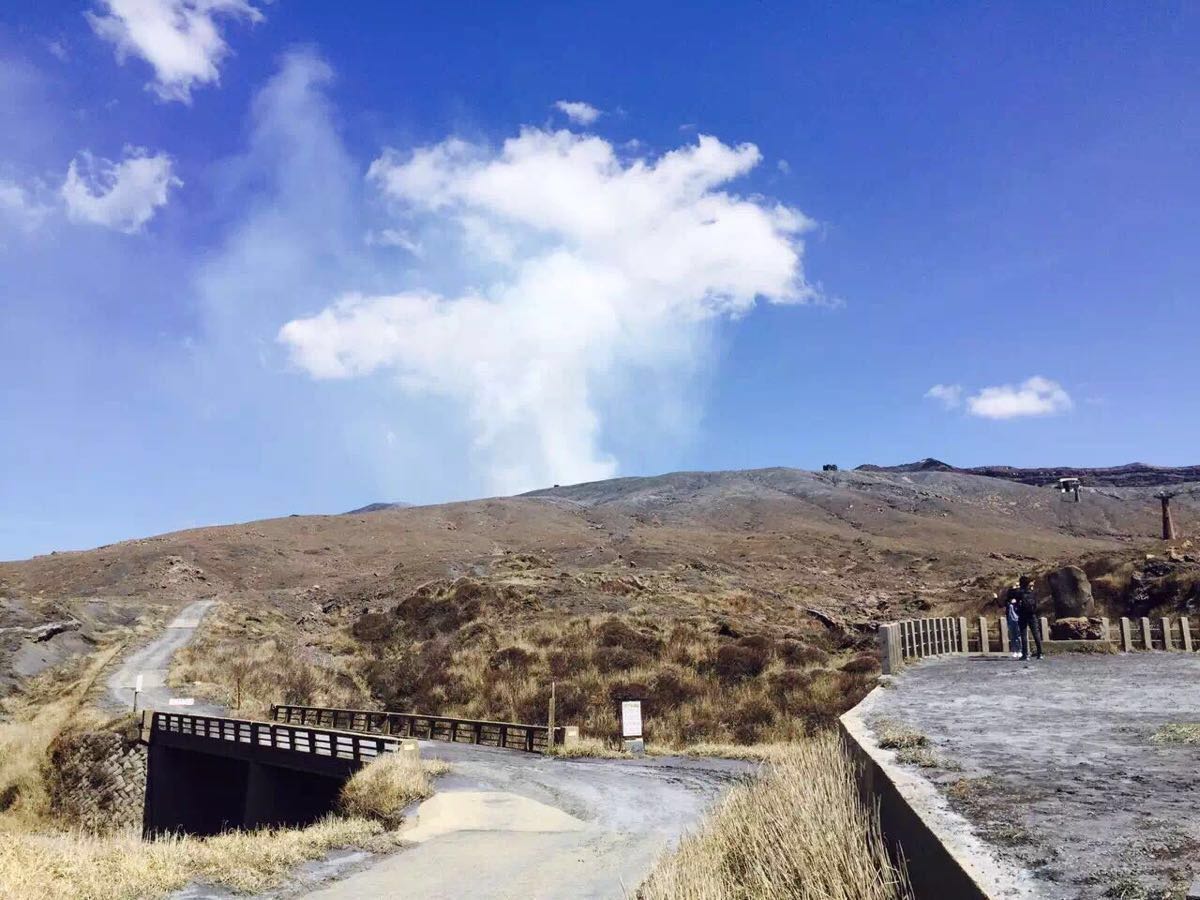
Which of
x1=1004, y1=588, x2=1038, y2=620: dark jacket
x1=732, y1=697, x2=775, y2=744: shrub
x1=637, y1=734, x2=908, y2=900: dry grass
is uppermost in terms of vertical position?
x1=1004, y1=588, x2=1038, y2=620: dark jacket

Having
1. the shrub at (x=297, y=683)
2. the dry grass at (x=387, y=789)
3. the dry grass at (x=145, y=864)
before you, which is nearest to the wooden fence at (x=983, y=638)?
the dry grass at (x=387, y=789)

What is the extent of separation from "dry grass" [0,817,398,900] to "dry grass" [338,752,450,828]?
2.52 m

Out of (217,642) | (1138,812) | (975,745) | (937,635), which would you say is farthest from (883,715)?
(217,642)

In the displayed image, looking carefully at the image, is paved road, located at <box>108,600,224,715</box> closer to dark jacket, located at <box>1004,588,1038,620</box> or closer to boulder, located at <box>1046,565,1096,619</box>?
dark jacket, located at <box>1004,588,1038,620</box>

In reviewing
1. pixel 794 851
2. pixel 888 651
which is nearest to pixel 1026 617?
pixel 888 651

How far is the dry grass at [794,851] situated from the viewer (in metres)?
6.10

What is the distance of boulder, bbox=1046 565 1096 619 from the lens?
33688mm

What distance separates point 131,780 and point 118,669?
15.9 m

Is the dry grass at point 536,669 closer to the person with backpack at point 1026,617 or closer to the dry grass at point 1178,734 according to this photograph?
the person with backpack at point 1026,617

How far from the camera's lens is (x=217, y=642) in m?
49.9

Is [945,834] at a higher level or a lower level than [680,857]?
higher

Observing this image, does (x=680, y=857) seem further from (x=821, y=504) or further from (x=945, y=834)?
(x=821, y=504)

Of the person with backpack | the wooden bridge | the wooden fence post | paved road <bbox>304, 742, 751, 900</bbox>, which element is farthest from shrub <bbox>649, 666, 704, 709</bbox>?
the person with backpack

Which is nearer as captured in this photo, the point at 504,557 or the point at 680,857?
the point at 680,857
